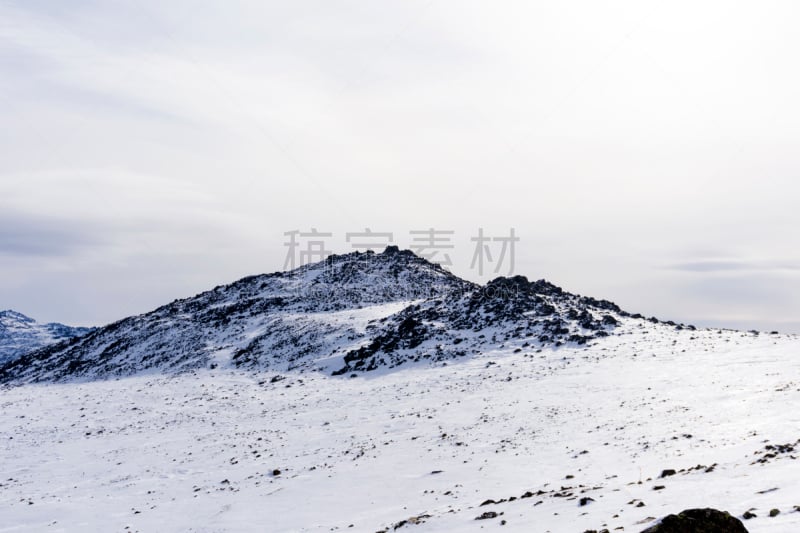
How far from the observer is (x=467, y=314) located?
54.8 meters

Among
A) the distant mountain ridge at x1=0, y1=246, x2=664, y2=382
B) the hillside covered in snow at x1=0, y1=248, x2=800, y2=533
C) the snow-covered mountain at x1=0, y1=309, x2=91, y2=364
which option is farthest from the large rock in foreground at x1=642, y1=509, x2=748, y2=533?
the snow-covered mountain at x1=0, y1=309, x2=91, y2=364

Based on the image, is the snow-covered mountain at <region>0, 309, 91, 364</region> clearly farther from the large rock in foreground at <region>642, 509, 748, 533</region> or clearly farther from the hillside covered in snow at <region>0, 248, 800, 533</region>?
the large rock in foreground at <region>642, 509, 748, 533</region>

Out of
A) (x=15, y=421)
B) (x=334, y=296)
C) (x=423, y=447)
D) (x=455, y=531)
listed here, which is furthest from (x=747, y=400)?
(x=334, y=296)

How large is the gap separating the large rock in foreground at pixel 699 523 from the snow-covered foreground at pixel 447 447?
5.44 feet

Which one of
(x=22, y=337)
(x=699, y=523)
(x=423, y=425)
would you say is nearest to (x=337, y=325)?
(x=423, y=425)

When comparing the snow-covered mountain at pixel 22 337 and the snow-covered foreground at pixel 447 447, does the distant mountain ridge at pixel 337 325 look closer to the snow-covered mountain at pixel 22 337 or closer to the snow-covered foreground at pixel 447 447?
the snow-covered foreground at pixel 447 447

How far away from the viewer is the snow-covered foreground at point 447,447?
1562cm

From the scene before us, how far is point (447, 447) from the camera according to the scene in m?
25.1

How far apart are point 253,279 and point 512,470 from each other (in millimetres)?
71421

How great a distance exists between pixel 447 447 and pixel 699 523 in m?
16.7

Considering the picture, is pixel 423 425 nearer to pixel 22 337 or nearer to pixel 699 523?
pixel 699 523

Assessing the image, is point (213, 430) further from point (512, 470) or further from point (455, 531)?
point (455, 531)

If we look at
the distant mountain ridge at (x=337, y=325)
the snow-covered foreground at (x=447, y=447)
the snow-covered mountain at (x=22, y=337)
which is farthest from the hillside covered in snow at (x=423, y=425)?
the snow-covered mountain at (x=22, y=337)

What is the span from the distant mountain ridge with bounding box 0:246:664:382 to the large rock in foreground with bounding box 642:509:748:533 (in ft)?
117
